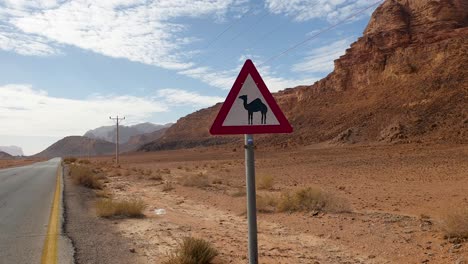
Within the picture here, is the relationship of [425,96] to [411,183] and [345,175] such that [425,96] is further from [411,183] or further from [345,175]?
[411,183]

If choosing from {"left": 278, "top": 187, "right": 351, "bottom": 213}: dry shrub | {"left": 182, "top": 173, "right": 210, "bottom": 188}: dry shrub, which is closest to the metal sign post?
{"left": 278, "top": 187, "right": 351, "bottom": 213}: dry shrub

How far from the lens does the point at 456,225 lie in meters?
6.97

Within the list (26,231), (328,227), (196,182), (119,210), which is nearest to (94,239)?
(26,231)

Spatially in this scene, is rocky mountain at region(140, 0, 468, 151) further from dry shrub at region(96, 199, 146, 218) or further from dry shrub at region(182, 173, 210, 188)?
dry shrub at region(96, 199, 146, 218)

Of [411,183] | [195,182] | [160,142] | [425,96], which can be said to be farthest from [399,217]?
[160,142]

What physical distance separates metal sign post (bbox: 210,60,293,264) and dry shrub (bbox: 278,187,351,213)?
725 cm

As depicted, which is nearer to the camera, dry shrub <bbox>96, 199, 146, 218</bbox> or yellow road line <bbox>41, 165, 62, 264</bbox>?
yellow road line <bbox>41, 165, 62, 264</bbox>

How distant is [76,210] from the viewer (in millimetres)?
12609

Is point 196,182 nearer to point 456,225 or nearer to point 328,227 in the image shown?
point 328,227

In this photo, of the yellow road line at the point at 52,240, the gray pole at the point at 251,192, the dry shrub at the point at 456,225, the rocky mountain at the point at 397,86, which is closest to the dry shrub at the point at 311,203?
the dry shrub at the point at 456,225

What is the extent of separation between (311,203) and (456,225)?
4.55 m

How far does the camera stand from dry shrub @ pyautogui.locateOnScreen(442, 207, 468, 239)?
272 inches

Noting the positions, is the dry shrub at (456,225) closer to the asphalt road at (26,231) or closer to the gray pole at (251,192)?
the gray pole at (251,192)

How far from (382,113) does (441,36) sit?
15.9 metres
